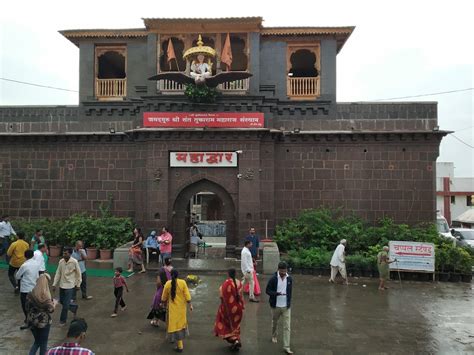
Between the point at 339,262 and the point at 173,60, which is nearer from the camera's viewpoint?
the point at 339,262

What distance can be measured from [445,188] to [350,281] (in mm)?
35692

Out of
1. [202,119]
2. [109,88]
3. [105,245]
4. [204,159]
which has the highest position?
[109,88]

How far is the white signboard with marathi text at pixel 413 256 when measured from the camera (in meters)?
13.3

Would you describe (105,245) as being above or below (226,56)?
below

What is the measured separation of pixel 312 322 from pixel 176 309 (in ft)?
11.3

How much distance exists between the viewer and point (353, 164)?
1661 cm

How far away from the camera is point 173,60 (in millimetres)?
17672

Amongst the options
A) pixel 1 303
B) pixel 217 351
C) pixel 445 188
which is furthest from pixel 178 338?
pixel 445 188

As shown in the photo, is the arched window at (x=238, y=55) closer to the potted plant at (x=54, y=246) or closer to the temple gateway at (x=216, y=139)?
the temple gateway at (x=216, y=139)

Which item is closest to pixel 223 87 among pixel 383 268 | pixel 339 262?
pixel 339 262

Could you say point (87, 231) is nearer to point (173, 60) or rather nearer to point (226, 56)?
point (173, 60)

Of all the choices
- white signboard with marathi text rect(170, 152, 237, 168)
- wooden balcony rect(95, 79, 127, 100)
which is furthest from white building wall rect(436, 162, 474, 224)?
wooden balcony rect(95, 79, 127, 100)

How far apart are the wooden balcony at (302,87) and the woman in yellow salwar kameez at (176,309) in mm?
11843

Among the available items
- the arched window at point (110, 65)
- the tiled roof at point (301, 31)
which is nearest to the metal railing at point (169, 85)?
the arched window at point (110, 65)
